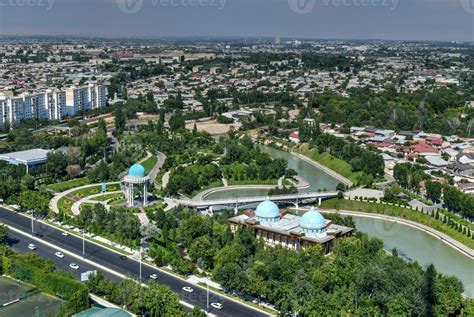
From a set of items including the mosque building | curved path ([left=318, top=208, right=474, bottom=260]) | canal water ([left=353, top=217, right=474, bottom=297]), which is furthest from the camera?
curved path ([left=318, top=208, right=474, bottom=260])

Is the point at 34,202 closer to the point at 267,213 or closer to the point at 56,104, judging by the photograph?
the point at 267,213

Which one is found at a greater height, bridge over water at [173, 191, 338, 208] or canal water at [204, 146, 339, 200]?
bridge over water at [173, 191, 338, 208]

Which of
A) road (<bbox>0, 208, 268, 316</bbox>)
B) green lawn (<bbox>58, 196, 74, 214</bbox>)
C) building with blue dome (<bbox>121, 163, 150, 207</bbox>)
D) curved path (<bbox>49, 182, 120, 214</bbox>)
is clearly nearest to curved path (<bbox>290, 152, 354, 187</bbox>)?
building with blue dome (<bbox>121, 163, 150, 207</bbox>)

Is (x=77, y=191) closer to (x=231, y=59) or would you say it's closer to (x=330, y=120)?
(x=330, y=120)

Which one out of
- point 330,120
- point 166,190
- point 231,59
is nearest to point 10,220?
point 166,190

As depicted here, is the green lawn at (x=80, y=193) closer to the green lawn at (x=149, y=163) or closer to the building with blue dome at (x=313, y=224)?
the green lawn at (x=149, y=163)

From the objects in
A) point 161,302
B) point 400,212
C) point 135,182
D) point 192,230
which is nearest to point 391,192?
point 400,212

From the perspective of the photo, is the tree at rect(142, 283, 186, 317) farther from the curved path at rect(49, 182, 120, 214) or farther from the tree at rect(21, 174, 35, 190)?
the tree at rect(21, 174, 35, 190)
